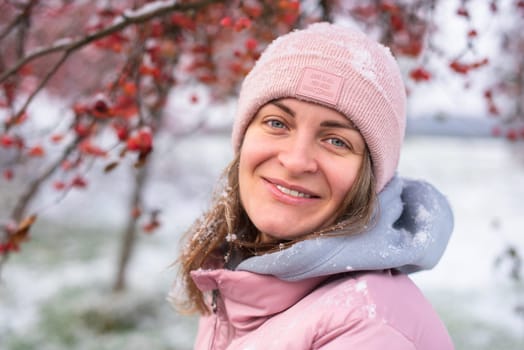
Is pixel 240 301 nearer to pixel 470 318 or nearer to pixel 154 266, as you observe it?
pixel 470 318

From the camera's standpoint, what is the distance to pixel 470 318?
17.7 feet

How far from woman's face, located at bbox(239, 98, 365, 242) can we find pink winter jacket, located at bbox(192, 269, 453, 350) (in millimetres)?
141

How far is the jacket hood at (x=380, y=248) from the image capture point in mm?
1028

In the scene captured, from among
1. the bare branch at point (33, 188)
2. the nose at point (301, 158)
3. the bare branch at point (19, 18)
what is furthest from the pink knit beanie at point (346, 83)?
the bare branch at point (19, 18)

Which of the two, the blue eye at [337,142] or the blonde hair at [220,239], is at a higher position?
the blue eye at [337,142]

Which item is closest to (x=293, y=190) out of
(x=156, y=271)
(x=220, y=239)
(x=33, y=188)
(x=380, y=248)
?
(x=380, y=248)

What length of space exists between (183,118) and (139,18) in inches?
299

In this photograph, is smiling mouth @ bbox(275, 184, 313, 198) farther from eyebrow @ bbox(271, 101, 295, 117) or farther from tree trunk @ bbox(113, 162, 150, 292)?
tree trunk @ bbox(113, 162, 150, 292)

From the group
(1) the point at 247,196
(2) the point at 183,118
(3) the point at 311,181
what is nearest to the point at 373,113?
(3) the point at 311,181

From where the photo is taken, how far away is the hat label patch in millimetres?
1139

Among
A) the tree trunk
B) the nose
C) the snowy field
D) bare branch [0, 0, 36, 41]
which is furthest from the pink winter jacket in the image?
the tree trunk

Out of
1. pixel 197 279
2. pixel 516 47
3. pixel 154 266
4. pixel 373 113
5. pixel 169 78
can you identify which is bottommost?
pixel 154 266

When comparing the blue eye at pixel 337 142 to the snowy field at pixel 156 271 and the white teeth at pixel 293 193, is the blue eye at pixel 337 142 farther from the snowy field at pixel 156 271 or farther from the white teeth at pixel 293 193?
the snowy field at pixel 156 271

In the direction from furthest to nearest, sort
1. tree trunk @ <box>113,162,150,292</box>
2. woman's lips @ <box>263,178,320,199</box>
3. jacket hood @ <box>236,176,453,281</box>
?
tree trunk @ <box>113,162,150,292</box>, woman's lips @ <box>263,178,320,199</box>, jacket hood @ <box>236,176,453,281</box>
